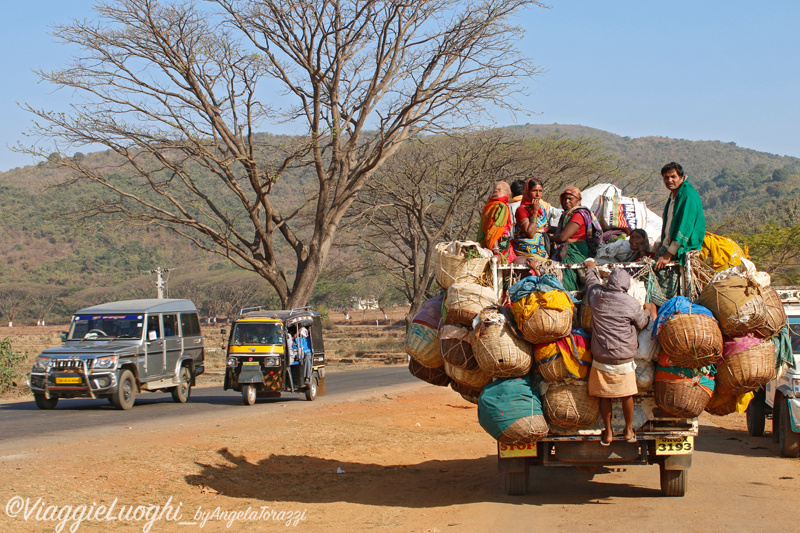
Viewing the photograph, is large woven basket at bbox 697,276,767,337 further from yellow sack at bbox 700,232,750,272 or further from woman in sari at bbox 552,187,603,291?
woman in sari at bbox 552,187,603,291

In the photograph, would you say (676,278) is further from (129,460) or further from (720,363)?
(129,460)

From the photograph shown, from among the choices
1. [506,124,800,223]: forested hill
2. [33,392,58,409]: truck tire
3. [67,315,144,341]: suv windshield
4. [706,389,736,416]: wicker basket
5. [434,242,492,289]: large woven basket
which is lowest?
[33,392,58,409]: truck tire

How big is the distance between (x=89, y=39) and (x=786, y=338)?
1765 centimetres

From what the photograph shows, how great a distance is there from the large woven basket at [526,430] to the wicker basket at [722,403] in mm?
1557

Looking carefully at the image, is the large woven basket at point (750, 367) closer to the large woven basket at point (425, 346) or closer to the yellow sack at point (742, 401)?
the yellow sack at point (742, 401)

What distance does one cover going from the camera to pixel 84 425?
43.7 ft

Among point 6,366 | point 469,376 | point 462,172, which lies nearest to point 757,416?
point 469,376

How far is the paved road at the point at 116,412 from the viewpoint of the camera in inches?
497

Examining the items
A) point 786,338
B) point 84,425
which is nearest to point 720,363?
point 786,338

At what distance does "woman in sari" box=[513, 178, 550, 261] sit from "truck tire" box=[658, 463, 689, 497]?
2508mm

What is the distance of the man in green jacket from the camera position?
284 inches

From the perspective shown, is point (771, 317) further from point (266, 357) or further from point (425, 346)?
point (266, 357)

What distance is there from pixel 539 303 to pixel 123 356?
38.6 feet

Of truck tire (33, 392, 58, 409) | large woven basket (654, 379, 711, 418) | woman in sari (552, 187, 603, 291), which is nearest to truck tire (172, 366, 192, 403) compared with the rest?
truck tire (33, 392, 58, 409)
